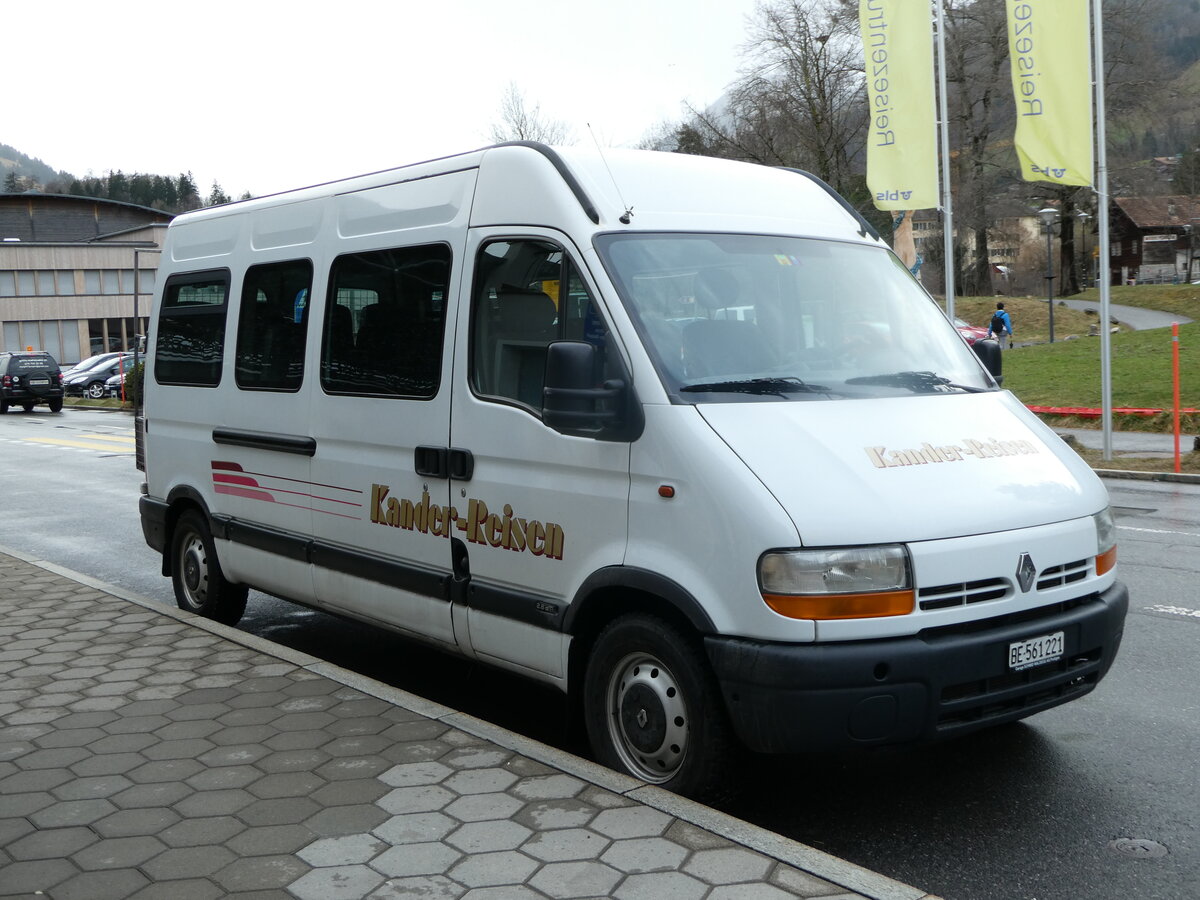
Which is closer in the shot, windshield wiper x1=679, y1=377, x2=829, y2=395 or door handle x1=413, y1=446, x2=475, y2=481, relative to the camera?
windshield wiper x1=679, y1=377, x2=829, y2=395

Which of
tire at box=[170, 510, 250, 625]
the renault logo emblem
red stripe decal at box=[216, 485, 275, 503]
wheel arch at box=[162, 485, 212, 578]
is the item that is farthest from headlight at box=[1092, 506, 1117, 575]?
wheel arch at box=[162, 485, 212, 578]

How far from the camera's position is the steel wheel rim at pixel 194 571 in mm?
7484

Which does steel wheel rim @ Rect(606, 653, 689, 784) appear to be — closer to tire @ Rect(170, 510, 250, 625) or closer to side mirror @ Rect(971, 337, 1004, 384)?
side mirror @ Rect(971, 337, 1004, 384)

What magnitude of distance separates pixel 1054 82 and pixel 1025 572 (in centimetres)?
1335

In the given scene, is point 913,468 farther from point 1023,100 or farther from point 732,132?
point 732,132

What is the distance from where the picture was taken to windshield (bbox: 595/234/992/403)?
174 inches

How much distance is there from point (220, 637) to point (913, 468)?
3947 millimetres

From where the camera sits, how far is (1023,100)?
627 inches

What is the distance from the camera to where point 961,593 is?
3953 millimetres

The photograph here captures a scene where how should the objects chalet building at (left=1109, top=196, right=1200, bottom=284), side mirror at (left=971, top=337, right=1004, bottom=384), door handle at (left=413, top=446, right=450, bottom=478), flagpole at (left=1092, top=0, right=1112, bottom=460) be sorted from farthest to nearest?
chalet building at (left=1109, top=196, right=1200, bottom=284) < flagpole at (left=1092, top=0, right=1112, bottom=460) < side mirror at (left=971, top=337, right=1004, bottom=384) < door handle at (left=413, top=446, right=450, bottom=478)

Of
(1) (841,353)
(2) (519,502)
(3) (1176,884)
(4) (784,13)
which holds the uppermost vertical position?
(4) (784,13)

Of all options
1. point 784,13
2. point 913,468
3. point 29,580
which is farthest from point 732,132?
point 913,468

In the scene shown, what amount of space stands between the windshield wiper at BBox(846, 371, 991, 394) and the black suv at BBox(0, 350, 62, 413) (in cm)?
4155

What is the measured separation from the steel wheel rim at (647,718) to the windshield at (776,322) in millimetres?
973
